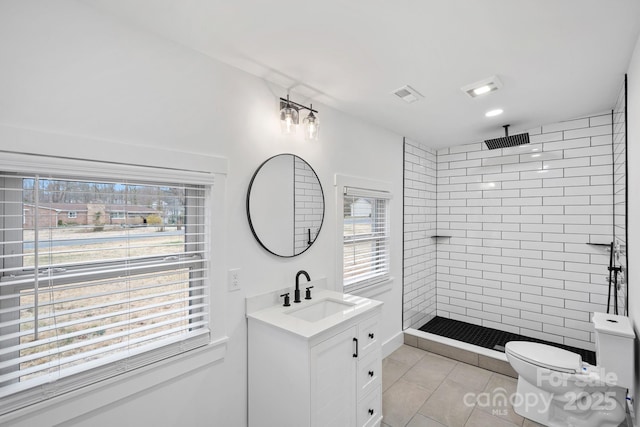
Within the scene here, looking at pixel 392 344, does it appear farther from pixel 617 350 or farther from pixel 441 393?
pixel 617 350

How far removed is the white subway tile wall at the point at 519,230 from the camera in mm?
2926

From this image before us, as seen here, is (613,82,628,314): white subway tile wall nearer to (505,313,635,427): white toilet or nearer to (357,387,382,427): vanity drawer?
(505,313,635,427): white toilet

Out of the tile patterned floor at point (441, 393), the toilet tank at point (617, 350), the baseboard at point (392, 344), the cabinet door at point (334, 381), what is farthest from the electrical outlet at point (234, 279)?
the toilet tank at point (617, 350)

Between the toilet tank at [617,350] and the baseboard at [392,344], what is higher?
the toilet tank at [617,350]

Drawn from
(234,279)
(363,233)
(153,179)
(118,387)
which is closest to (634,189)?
(363,233)

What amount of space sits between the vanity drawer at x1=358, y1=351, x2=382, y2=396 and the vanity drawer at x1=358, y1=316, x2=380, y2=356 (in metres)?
0.05

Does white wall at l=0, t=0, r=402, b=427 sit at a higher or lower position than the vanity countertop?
higher

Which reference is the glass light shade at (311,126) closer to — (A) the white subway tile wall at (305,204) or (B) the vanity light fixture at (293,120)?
(B) the vanity light fixture at (293,120)

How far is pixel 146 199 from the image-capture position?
1.55m

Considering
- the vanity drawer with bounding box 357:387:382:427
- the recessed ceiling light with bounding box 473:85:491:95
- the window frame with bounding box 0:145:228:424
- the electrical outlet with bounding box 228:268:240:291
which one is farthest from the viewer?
the recessed ceiling light with bounding box 473:85:491:95

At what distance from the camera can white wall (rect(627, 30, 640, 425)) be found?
1.72 meters

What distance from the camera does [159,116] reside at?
1558 millimetres

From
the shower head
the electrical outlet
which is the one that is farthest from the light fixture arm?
the shower head

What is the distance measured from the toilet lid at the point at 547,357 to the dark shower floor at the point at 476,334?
2.27 feet
